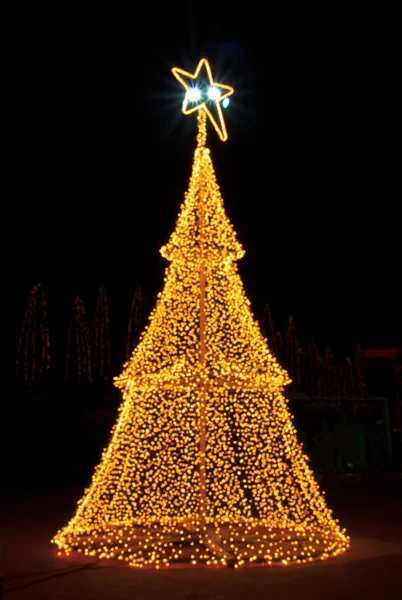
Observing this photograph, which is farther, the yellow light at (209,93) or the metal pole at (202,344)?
the yellow light at (209,93)

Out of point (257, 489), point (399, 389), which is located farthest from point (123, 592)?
point (399, 389)

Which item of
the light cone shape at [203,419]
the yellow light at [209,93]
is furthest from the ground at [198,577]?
the yellow light at [209,93]

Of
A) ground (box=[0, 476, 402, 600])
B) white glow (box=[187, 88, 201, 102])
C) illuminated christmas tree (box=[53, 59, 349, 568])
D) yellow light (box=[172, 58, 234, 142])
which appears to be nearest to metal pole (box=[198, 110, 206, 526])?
illuminated christmas tree (box=[53, 59, 349, 568])

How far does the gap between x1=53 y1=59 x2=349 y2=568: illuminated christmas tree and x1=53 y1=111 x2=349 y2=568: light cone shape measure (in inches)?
0.6

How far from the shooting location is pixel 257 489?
28.7 feet

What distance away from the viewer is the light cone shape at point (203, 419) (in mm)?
8680

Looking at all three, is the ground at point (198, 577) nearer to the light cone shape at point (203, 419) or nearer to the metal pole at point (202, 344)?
the light cone shape at point (203, 419)

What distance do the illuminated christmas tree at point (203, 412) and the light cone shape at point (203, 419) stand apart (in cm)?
2

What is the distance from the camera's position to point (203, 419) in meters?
8.80

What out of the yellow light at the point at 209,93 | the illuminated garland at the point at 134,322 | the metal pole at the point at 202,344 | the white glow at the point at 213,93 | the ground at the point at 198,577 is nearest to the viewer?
the ground at the point at 198,577

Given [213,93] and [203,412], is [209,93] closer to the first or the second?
[213,93]

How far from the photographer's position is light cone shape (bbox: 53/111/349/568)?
8.68 m

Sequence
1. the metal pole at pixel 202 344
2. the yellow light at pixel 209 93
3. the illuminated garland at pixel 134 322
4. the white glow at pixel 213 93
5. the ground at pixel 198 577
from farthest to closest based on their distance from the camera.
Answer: the illuminated garland at pixel 134 322 → the white glow at pixel 213 93 → the yellow light at pixel 209 93 → the metal pole at pixel 202 344 → the ground at pixel 198 577

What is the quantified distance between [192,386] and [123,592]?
3073 mm
